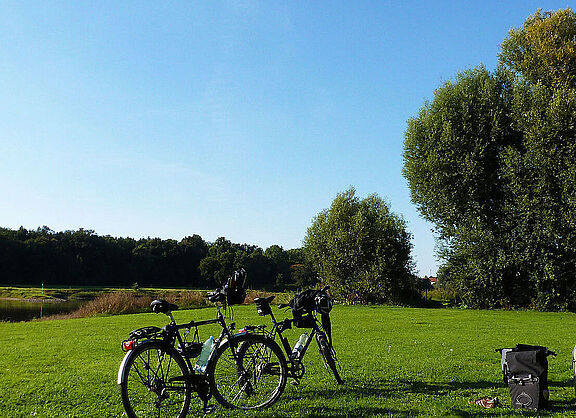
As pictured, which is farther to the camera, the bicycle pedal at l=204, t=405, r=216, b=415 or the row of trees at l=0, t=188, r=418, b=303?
the row of trees at l=0, t=188, r=418, b=303

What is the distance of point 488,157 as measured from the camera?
3172cm

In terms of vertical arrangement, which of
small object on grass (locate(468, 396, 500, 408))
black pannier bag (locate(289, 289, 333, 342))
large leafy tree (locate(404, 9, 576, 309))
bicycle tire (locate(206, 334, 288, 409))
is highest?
large leafy tree (locate(404, 9, 576, 309))

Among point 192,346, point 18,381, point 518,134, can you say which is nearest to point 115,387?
point 18,381

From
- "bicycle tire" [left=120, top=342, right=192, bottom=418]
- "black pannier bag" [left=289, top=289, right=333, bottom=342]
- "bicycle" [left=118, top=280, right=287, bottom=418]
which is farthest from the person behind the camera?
"black pannier bag" [left=289, top=289, right=333, bottom=342]

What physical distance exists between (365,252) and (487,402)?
3187 centimetres

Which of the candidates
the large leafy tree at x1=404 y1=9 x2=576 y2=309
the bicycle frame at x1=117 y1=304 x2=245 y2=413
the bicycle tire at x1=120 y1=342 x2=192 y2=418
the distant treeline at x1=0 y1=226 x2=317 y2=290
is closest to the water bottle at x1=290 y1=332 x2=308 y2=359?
the bicycle frame at x1=117 y1=304 x2=245 y2=413

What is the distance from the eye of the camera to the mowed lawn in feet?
22.0

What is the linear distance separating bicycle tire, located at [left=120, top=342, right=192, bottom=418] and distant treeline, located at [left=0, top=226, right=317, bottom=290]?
7606 cm

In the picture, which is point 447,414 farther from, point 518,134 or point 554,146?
point 518,134

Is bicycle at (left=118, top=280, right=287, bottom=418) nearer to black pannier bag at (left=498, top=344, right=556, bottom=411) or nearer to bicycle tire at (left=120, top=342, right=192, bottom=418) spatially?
→ bicycle tire at (left=120, top=342, right=192, bottom=418)

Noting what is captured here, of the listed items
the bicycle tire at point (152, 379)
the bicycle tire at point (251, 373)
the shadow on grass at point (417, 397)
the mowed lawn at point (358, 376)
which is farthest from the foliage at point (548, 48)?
the bicycle tire at point (152, 379)

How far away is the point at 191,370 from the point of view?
6160 mm

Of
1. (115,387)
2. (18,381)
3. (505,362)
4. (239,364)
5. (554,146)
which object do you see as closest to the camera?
(239,364)

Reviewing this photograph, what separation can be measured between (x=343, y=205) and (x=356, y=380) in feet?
107
